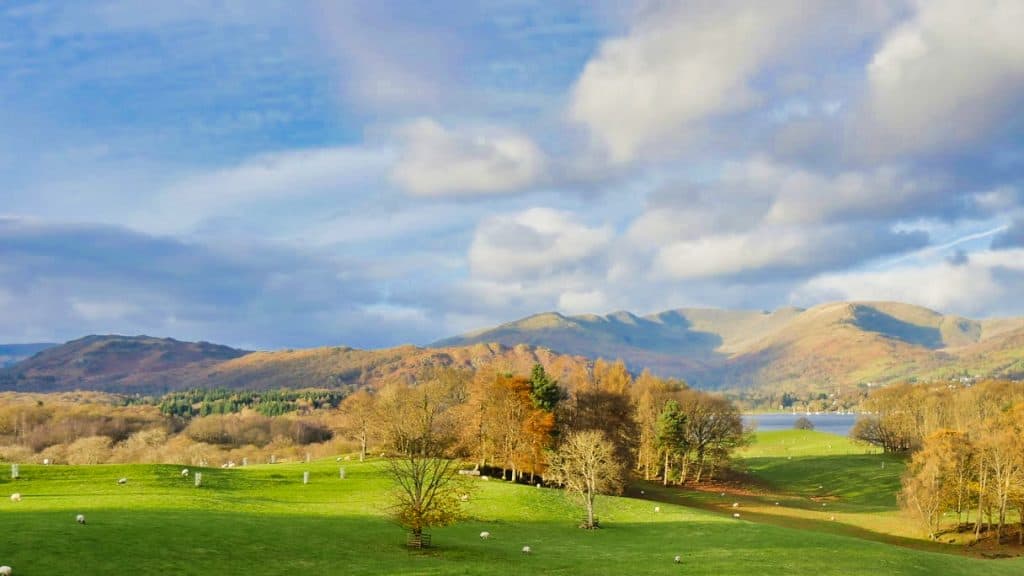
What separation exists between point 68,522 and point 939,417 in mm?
161116

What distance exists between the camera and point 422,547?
4034cm

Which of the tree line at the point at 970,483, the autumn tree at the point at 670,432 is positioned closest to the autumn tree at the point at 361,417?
the autumn tree at the point at 670,432

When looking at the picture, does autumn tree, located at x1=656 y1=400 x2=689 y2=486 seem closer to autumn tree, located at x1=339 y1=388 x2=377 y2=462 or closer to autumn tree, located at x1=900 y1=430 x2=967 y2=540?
autumn tree, located at x1=900 y1=430 x2=967 y2=540

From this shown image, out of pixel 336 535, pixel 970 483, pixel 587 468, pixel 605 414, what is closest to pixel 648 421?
pixel 605 414

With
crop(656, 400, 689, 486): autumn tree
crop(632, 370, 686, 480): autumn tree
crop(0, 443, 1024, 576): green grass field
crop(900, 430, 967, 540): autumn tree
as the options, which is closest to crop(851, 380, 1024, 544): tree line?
crop(900, 430, 967, 540): autumn tree

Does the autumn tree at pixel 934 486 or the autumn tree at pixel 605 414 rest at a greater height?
the autumn tree at pixel 605 414

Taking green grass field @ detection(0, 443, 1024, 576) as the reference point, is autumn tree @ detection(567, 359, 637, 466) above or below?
above

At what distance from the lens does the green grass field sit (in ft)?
99.5

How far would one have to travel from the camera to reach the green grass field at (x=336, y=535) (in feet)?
99.5

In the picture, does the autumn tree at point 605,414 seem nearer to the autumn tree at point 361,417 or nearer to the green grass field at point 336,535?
the green grass field at point 336,535

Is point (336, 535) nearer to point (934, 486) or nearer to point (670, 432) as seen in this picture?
point (934, 486)

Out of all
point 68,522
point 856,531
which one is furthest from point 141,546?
point 856,531

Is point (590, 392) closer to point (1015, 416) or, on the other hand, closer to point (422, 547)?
point (1015, 416)

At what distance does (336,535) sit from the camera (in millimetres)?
41250
